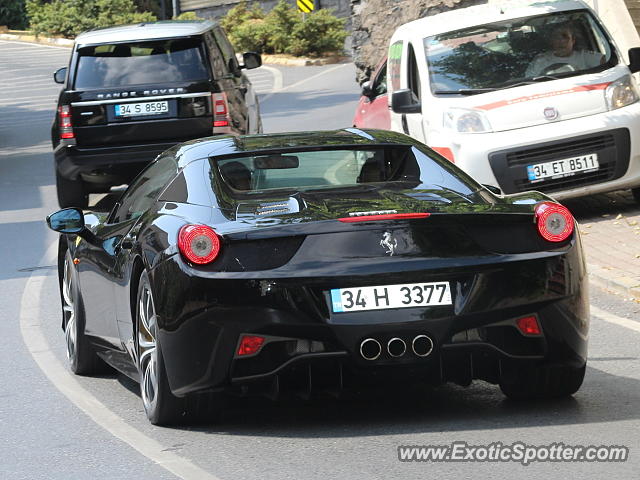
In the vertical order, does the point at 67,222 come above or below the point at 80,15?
above

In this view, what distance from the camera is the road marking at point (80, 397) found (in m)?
5.95

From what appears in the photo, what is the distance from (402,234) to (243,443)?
3.62 feet

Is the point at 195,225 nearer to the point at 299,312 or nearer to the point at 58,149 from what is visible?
the point at 299,312

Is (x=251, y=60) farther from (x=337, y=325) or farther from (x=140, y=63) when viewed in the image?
(x=337, y=325)

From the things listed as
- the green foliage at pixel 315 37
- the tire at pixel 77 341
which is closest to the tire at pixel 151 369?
the tire at pixel 77 341

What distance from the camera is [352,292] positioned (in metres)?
6.02

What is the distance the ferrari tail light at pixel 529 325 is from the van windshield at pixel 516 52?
7.31 meters

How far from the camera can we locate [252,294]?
6.01 meters

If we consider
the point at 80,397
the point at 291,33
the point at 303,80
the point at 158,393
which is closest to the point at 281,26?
the point at 291,33

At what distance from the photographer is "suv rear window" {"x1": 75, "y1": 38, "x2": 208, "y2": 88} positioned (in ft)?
51.8

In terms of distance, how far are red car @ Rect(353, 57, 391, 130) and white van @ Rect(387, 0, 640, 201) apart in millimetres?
1437

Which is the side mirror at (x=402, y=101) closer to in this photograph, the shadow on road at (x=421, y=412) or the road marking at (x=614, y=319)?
the road marking at (x=614, y=319)

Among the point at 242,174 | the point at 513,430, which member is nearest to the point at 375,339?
the point at 513,430

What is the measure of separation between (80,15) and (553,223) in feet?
158
